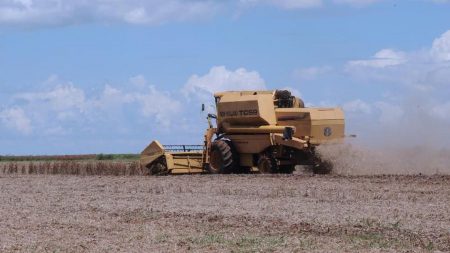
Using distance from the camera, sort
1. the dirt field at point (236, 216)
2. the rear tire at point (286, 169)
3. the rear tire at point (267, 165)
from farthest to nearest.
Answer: the rear tire at point (286, 169) → the rear tire at point (267, 165) → the dirt field at point (236, 216)

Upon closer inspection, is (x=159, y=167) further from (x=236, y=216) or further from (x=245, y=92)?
(x=236, y=216)

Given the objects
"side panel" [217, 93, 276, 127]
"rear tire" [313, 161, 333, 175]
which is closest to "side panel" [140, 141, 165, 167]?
"side panel" [217, 93, 276, 127]

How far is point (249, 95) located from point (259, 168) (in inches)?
105

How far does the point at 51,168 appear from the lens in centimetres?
3638

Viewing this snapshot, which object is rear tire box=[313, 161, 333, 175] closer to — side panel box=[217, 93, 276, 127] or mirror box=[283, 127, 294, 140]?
mirror box=[283, 127, 294, 140]

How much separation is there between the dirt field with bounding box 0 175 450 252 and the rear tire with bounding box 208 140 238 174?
522 centimetres

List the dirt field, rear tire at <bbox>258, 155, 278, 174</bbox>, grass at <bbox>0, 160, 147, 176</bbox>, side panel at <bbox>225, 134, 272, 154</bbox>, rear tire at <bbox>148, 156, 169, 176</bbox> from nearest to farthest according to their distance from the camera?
the dirt field, rear tire at <bbox>258, 155, 278, 174</bbox>, side panel at <bbox>225, 134, 272, 154</bbox>, rear tire at <bbox>148, 156, 169, 176</bbox>, grass at <bbox>0, 160, 147, 176</bbox>

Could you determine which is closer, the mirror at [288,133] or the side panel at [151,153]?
the mirror at [288,133]

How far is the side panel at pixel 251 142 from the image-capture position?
2919 cm

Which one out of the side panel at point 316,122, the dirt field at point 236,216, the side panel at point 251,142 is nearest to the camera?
the dirt field at point 236,216

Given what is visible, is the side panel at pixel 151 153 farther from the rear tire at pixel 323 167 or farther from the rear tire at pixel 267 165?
the rear tire at pixel 323 167

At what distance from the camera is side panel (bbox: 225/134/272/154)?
2919 centimetres

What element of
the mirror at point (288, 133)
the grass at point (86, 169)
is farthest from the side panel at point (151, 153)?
the mirror at point (288, 133)

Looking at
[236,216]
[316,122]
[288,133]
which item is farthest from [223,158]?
[236,216]
